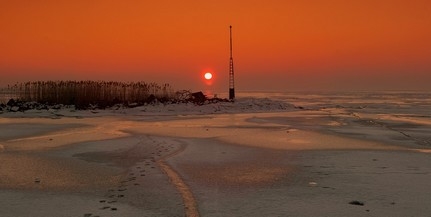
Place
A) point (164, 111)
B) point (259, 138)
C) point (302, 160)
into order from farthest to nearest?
point (164, 111) < point (259, 138) < point (302, 160)

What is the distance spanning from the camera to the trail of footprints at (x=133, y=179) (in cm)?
573

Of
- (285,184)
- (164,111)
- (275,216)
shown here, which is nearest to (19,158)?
(285,184)

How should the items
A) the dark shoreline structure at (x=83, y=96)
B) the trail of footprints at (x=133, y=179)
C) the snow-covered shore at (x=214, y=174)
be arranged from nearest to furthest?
the snow-covered shore at (x=214, y=174) → the trail of footprints at (x=133, y=179) → the dark shoreline structure at (x=83, y=96)

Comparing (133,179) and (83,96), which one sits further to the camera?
(83,96)

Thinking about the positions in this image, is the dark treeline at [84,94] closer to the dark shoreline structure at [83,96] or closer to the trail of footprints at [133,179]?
the dark shoreline structure at [83,96]

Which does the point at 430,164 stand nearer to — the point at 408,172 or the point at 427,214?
the point at 408,172

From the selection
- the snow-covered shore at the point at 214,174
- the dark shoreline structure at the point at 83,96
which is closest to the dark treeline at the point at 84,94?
the dark shoreline structure at the point at 83,96

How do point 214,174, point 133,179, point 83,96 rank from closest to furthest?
point 133,179 < point 214,174 < point 83,96

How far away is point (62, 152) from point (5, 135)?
15.7 feet

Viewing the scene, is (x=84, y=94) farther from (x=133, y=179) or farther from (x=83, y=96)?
(x=133, y=179)

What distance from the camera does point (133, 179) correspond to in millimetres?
7289

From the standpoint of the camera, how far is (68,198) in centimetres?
607

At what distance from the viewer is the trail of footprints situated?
5.73 m

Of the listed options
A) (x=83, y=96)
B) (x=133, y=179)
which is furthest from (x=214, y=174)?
(x=83, y=96)
